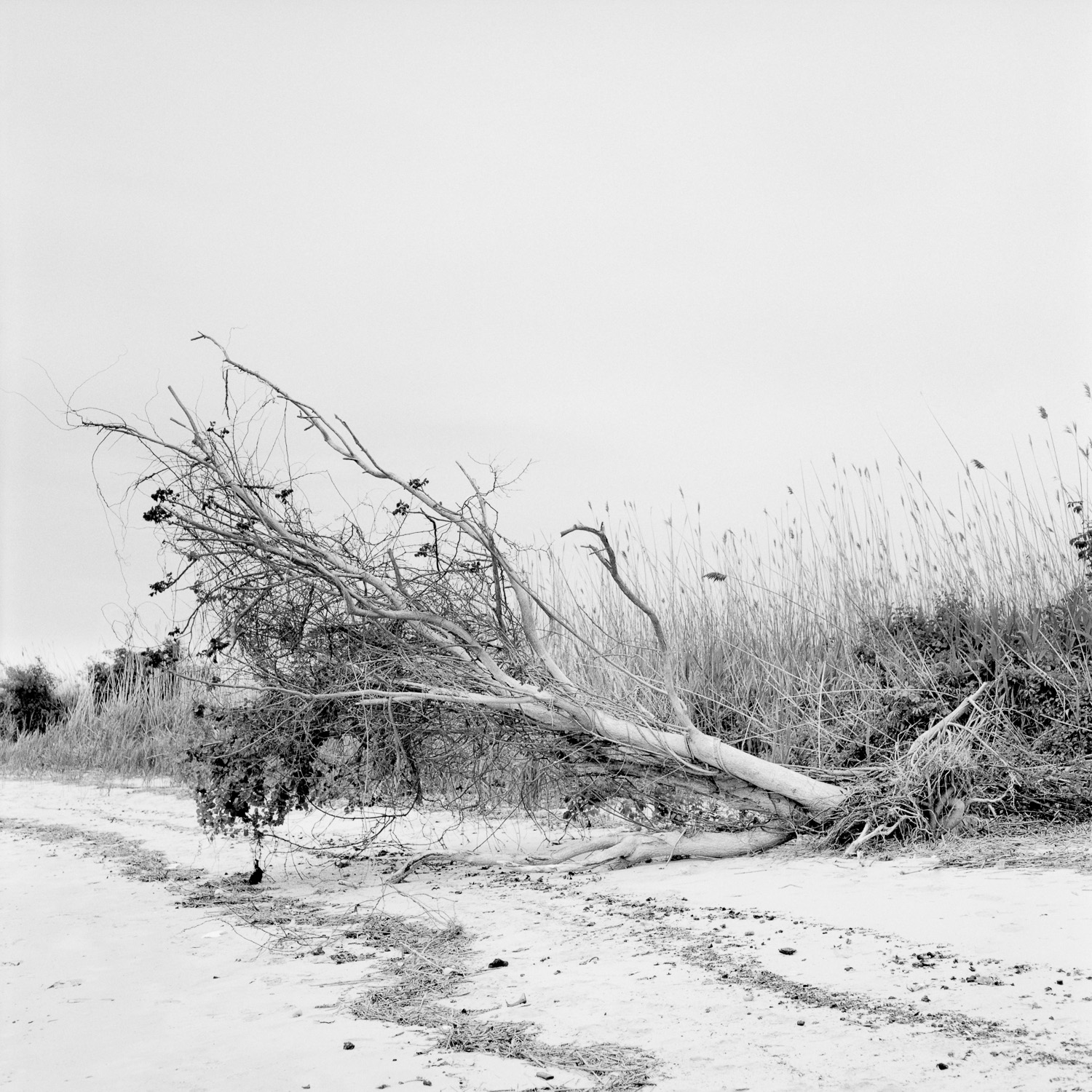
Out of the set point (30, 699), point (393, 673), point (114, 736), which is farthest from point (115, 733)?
point (393, 673)

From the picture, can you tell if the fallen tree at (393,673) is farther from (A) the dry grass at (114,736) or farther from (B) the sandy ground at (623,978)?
(A) the dry grass at (114,736)

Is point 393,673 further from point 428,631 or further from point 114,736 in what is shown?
point 114,736

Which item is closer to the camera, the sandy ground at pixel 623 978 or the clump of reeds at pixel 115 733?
the sandy ground at pixel 623 978

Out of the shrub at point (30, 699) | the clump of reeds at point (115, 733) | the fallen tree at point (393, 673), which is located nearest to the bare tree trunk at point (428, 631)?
the fallen tree at point (393, 673)

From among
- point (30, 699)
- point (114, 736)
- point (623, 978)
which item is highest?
point (30, 699)

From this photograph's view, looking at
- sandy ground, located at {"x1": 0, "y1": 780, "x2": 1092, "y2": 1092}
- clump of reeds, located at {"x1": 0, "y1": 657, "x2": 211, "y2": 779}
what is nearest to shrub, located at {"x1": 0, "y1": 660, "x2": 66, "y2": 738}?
clump of reeds, located at {"x1": 0, "y1": 657, "x2": 211, "y2": 779}

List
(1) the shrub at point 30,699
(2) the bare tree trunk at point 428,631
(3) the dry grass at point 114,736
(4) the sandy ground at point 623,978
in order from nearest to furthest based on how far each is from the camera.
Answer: (4) the sandy ground at point 623,978 < (2) the bare tree trunk at point 428,631 < (3) the dry grass at point 114,736 < (1) the shrub at point 30,699

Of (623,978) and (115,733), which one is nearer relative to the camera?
(623,978)

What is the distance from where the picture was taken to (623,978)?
347 cm

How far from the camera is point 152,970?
13.6 feet

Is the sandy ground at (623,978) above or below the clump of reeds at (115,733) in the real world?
below

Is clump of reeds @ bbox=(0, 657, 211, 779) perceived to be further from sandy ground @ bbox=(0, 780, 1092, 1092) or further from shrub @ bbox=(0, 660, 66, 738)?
sandy ground @ bbox=(0, 780, 1092, 1092)

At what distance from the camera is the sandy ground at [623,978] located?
108 inches

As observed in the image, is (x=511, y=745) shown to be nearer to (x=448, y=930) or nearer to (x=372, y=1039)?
(x=448, y=930)
